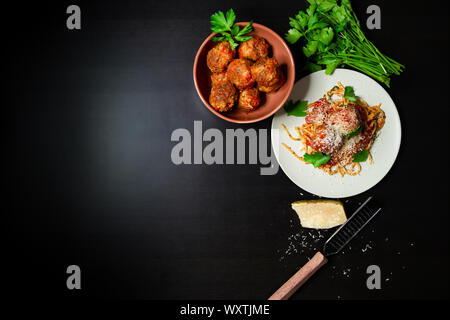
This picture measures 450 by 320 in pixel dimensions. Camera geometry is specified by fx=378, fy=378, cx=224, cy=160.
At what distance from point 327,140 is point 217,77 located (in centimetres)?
74

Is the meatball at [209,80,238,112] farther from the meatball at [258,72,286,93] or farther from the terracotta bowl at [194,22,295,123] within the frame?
the meatball at [258,72,286,93]

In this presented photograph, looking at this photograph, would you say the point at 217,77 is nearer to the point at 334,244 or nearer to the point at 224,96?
the point at 224,96

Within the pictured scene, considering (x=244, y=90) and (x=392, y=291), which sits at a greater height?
(x=244, y=90)

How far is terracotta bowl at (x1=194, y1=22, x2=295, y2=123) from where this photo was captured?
219 cm

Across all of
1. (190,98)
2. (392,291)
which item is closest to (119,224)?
(190,98)

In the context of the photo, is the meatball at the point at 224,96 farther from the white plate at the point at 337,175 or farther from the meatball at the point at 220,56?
the white plate at the point at 337,175

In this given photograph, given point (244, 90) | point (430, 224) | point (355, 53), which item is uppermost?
point (355, 53)

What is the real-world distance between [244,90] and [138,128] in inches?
30.8

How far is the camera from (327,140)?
2.17 metres

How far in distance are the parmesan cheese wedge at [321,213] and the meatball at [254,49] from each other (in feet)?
3.11

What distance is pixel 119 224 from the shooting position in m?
2.51

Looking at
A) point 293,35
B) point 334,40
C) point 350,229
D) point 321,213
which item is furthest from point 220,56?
point 350,229

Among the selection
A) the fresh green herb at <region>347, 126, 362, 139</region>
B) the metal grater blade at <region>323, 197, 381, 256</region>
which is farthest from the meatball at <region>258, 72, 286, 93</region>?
the metal grater blade at <region>323, 197, 381, 256</region>
